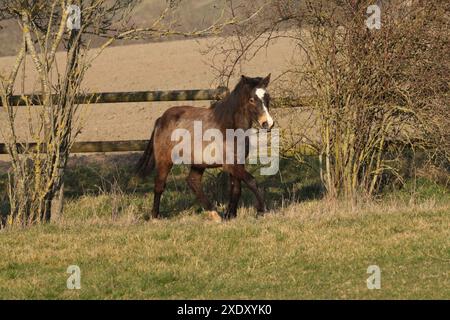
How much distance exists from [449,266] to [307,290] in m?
1.58

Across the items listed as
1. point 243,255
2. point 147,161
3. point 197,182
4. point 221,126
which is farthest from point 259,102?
point 243,255

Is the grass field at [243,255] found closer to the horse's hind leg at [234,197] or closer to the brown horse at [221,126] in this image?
the horse's hind leg at [234,197]

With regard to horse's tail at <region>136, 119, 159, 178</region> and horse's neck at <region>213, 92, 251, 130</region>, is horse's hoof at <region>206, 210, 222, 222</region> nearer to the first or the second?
horse's neck at <region>213, 92, 251, 130</region>

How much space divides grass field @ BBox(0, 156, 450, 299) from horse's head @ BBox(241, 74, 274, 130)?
1.23m

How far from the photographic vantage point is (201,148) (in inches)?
522

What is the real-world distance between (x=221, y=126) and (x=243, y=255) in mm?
3559

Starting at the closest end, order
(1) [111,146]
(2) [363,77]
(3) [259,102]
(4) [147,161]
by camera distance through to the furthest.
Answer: (3) [259,102]
(2) [363,77]
(4) [147,161]
(1) [111,146]

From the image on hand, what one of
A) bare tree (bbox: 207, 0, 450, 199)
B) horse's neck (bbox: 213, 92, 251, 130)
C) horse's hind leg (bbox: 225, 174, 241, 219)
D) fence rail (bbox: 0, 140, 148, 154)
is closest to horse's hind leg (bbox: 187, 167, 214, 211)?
horse's hind leg (bbox: 225, 174, 241, 219)

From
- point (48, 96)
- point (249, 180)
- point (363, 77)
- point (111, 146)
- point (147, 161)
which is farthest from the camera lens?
point (111, 146)

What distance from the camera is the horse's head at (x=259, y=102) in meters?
12.2

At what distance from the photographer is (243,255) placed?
984 centimetres

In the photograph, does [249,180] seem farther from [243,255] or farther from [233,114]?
[243,255]

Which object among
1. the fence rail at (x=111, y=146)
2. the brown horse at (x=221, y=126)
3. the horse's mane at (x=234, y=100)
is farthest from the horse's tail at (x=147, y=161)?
the horse's mane at (x=234, y=100)

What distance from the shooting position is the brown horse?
12539mm
